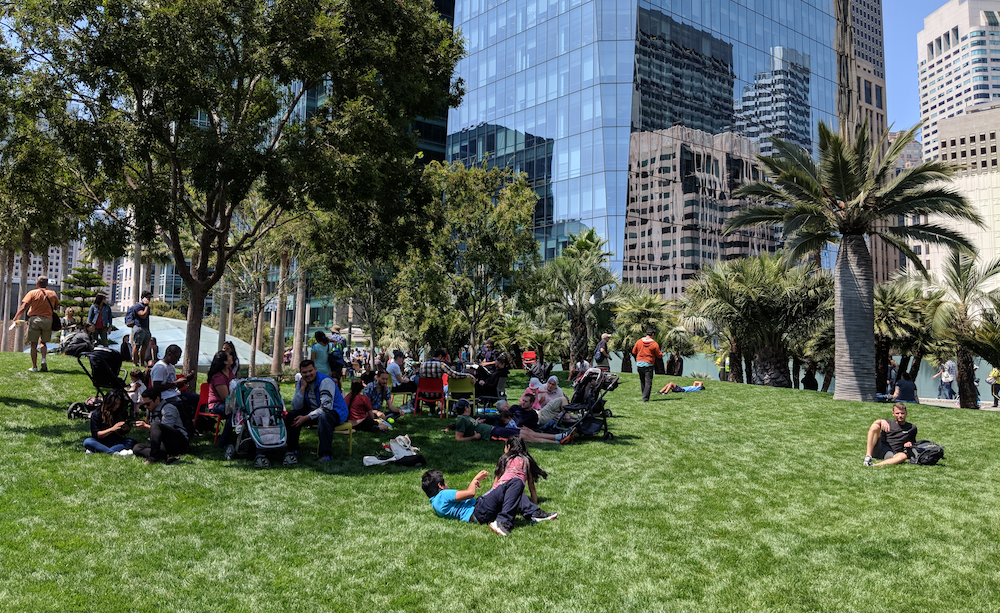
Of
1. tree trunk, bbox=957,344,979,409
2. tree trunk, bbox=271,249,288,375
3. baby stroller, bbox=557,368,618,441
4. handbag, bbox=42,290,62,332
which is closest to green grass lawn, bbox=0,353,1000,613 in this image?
baby stroller, bbox=557,368,618,441

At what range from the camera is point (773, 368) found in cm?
2252

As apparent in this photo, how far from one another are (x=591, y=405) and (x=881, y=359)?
15.2 m

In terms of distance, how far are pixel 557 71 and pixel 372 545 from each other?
5723 cm

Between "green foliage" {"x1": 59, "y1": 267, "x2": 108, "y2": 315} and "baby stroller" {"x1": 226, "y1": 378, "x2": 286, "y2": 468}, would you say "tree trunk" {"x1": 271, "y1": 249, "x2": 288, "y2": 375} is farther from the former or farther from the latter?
"green foliage" {"x1": 59, "y1": 267, "x2": 108, "y2": 315}

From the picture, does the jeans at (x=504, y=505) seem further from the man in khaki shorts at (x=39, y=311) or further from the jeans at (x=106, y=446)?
the man in khaki shorts at (x=39, y=311)

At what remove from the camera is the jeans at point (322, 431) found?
8914 millimetres

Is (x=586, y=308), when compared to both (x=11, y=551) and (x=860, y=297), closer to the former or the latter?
(x=860, y=297)

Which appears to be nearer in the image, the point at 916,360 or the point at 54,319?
the point at 54,319

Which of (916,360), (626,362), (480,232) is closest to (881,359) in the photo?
(916,360)

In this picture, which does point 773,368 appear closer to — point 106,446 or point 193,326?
point 193,326

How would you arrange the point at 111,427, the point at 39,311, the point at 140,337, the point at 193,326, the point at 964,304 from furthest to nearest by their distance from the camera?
the point at 964,304, the point at 140,337, the point at 39,311, the point at 193,326, the point at 111,427

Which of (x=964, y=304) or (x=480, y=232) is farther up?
(x=480, y=232)

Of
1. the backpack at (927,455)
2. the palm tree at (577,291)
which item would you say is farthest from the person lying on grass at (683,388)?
the backpack at (927,455)

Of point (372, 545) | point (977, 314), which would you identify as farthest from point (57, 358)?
point (977, 314)
